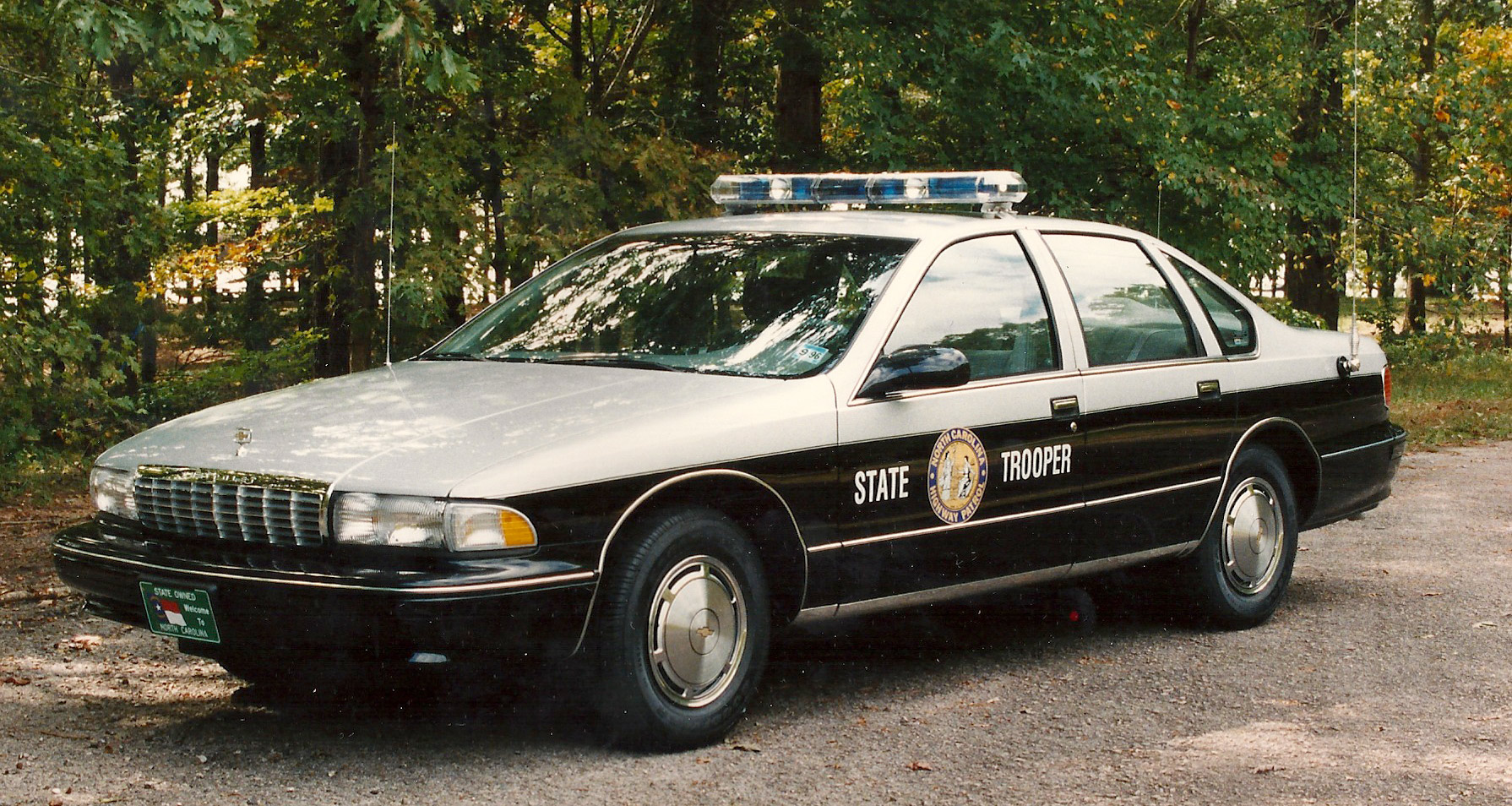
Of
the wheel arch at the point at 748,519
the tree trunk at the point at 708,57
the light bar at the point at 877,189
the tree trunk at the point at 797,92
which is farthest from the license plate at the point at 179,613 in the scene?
the tree trunk at the point at 708,57

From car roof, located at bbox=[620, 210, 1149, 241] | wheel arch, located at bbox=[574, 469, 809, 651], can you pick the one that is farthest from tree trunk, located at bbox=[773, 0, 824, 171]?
wheel arch, located at bbox=[574, 469, 809, 651]

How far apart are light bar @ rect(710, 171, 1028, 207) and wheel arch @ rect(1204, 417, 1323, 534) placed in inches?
56.5

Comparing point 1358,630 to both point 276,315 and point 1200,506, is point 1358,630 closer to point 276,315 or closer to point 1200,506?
point 1200,506

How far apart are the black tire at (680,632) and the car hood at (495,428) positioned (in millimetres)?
238

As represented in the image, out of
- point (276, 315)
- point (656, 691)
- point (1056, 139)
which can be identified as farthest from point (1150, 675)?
point (276, 315)

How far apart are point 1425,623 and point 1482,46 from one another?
16.4m

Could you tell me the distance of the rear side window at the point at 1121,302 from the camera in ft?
19.6

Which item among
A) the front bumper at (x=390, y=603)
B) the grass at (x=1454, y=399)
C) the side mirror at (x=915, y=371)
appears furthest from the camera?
the grass at (x=1454, y=399)

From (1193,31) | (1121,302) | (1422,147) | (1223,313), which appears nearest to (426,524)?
(1121,302)

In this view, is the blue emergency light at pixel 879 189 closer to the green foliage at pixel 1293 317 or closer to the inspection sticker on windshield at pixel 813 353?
the inspection sticker on windshield at pixel 813 353

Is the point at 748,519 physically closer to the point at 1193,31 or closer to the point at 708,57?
the point at 708,57

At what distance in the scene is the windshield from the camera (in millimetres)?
5160

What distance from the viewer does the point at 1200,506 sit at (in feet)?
20.7

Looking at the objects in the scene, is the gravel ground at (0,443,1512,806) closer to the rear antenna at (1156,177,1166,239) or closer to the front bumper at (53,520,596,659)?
the front bumper at (53,520,596,659)
